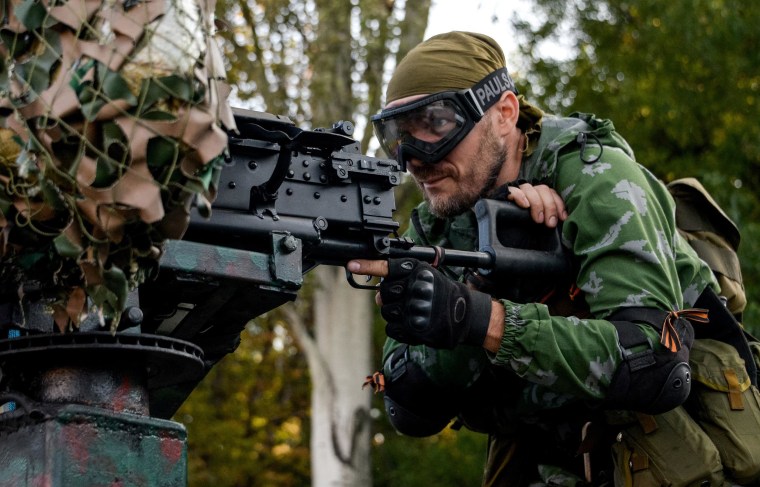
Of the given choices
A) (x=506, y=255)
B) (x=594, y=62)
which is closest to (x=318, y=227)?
(x=506, y=255)

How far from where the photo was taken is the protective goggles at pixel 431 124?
191 inches

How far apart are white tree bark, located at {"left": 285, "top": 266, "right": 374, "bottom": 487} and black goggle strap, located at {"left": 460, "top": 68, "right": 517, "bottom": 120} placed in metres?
12.2

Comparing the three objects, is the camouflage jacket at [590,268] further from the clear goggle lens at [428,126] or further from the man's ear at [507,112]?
the clear goggle lens at [428,126]

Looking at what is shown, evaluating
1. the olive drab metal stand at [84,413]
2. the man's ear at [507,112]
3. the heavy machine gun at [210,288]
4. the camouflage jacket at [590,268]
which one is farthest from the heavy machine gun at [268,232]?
the man's ear at [507,112]

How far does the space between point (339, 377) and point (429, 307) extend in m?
13.5

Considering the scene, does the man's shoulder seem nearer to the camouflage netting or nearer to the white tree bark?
the camouflage netting

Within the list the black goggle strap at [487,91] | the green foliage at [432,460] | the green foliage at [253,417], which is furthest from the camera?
the green foliage at [253,417]

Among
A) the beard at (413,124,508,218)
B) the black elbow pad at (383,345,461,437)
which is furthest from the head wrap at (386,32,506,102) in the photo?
the black elbow pad at (383,345,461,437)

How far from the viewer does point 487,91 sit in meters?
5.05

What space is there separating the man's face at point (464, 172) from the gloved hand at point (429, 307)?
84 cm

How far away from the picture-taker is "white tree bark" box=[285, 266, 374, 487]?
17.2 m

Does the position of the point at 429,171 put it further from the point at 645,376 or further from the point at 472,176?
the point at 645,376

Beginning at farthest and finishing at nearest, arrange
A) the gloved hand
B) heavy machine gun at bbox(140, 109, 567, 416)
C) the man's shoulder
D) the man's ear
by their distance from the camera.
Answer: the man's ear
the man's shoulder
the gloved hand
heavy machine gun at bbox(140, 109, 567, 416)

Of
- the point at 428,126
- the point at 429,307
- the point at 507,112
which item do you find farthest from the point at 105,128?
the point at 507,112
